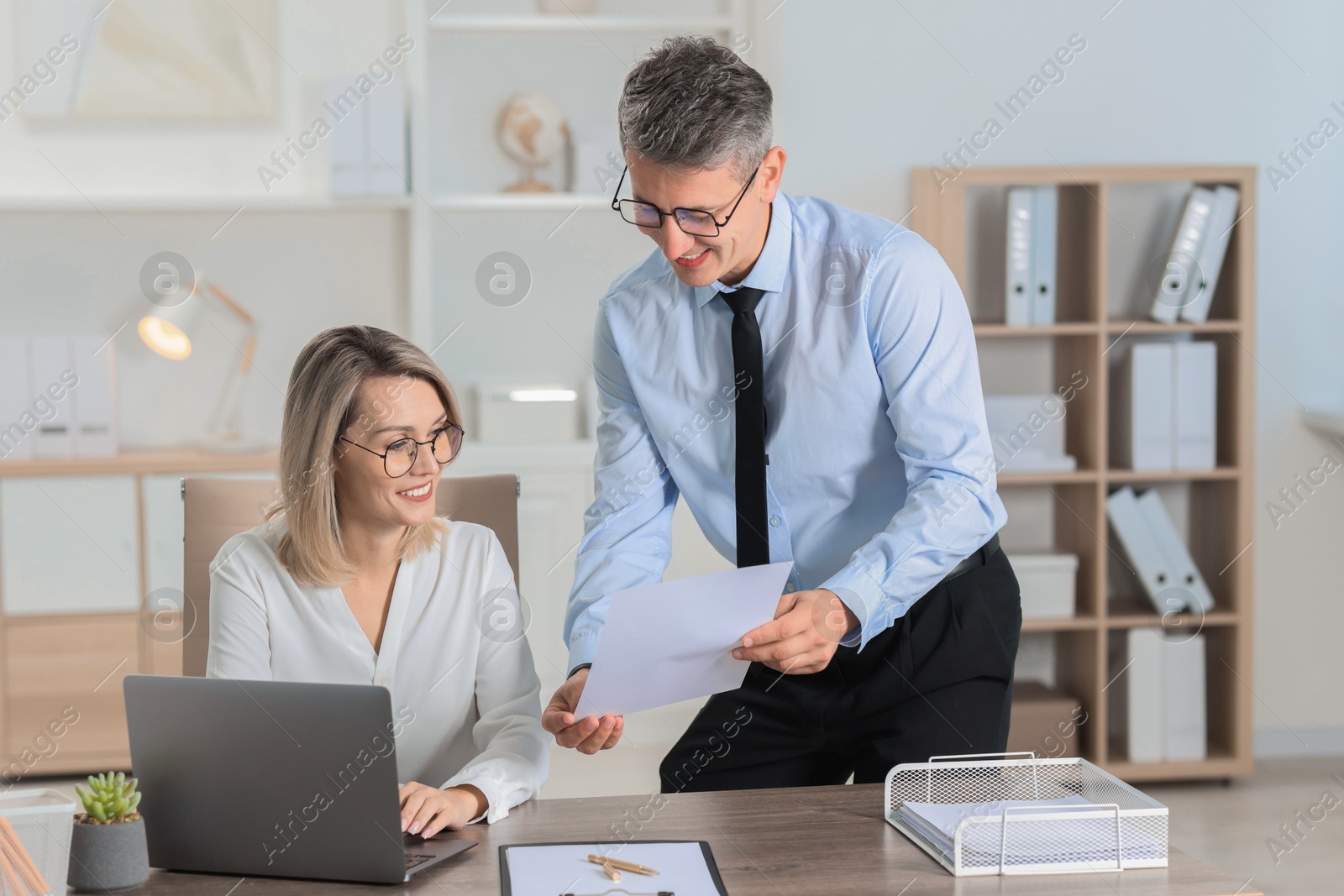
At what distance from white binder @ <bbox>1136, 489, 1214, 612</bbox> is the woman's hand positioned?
2.54m

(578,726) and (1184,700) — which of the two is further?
(1184,700)

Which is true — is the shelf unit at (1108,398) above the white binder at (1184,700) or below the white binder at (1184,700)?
above

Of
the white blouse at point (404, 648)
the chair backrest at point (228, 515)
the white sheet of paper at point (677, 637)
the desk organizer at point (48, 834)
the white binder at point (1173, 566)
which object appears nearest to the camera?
the desk organizer at point (48, 834)

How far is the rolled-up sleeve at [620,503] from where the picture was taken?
1.67m

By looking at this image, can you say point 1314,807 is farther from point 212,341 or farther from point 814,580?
point 212,341

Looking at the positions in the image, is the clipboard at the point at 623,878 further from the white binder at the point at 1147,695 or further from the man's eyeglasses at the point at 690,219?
the white binder at the point at 1147,695

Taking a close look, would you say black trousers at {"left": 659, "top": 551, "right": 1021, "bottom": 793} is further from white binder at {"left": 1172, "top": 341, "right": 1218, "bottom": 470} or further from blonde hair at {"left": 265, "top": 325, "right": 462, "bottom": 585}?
white binder at {"left": 1172, "top": 341, "right": 1218, "bottom": 470}

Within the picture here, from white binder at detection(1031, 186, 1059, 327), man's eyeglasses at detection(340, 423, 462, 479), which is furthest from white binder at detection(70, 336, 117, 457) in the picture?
white binder at detection(1031, 186, 1059, 327)

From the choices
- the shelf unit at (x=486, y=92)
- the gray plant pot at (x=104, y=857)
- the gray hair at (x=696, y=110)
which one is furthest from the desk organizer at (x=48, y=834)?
the shelf unit at (x=486, y=92)

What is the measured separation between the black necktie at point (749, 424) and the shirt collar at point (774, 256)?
1 cm

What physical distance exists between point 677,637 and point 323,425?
2.23 feet

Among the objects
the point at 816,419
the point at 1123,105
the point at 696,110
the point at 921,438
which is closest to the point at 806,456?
the point at 816,419

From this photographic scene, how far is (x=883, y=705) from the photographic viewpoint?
1.59 meters

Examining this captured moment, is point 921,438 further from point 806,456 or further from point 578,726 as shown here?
point 578,726
